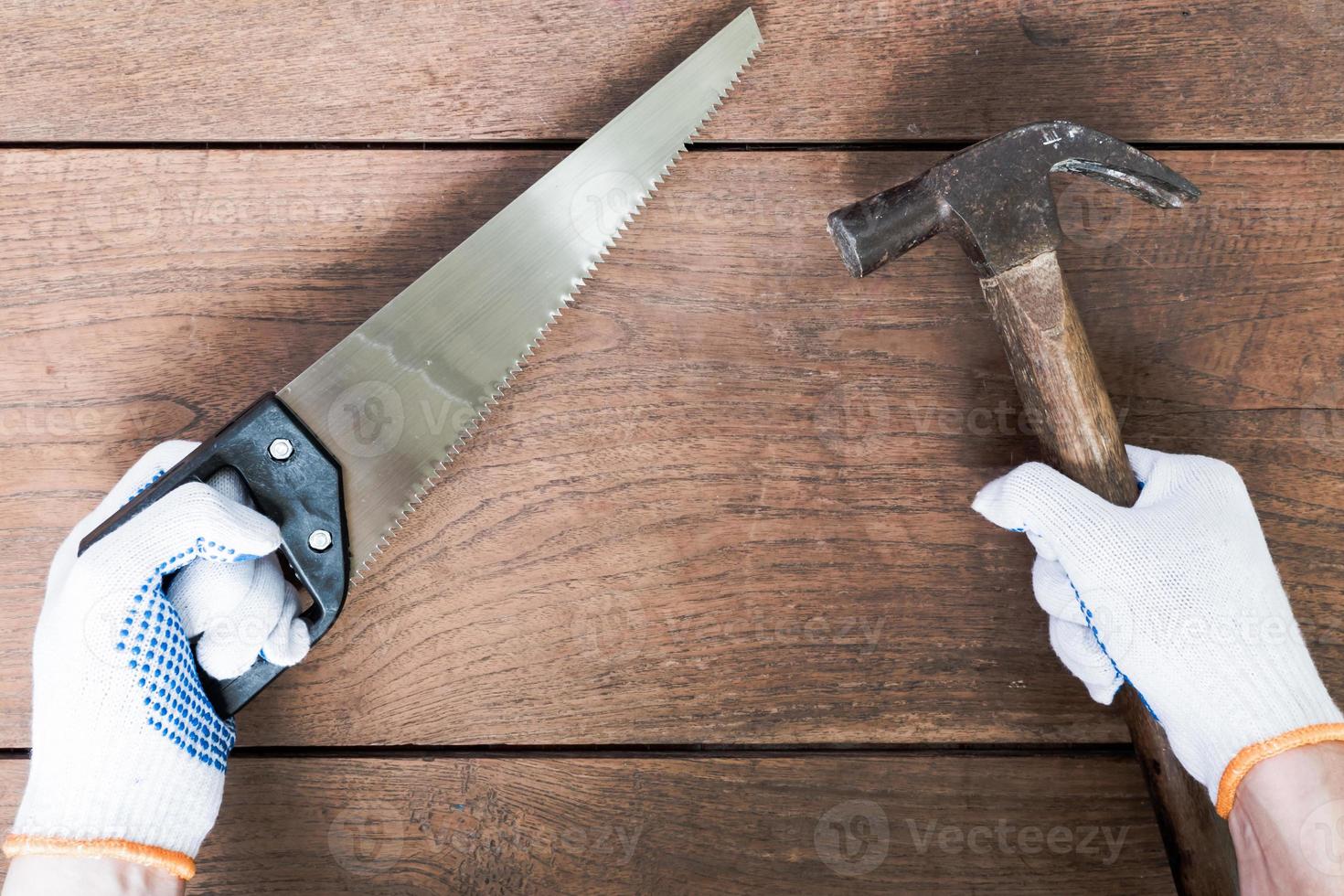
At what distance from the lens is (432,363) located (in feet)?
2.65

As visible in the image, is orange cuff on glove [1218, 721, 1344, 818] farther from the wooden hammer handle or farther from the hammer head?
the hammer head

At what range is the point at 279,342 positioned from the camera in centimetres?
86

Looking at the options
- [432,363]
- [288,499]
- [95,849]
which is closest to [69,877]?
[95,849]

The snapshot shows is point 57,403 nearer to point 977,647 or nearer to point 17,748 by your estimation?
point 17,748

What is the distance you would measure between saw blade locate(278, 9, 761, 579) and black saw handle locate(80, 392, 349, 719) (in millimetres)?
23

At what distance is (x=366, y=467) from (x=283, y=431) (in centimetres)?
8

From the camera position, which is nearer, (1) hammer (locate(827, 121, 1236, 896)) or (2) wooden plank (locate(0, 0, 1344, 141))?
(1) hammer (locate(827, 121, 1236, 896))

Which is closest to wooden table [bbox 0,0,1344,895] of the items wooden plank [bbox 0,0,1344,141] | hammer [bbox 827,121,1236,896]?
wooden plank [bbox 0,0,1344,141]

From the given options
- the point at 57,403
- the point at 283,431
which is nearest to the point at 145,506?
the point at 283,431

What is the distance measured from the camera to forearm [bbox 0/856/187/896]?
0.69 meters

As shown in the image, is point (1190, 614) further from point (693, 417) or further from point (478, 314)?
point (478, 314)

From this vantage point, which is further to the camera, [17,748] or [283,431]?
[17,748]

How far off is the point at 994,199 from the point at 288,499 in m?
0.67

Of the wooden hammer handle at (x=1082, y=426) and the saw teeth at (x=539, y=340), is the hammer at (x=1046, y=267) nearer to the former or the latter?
the wooden hammer handle at (x=1082, y=426)
